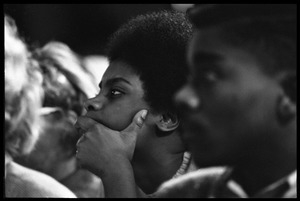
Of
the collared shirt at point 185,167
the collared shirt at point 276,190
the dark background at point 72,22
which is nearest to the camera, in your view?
the collared shirt at point 276,190

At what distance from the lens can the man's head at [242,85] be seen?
1.15 meters

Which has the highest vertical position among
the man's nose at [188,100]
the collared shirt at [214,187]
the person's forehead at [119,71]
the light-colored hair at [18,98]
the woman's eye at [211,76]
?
the woman's eye at [211,76]

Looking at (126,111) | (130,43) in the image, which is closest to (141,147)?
(126,111)

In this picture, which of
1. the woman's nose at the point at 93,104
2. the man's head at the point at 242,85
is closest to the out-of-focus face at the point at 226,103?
the man's head at the point at 242,85

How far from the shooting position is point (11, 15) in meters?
1.61

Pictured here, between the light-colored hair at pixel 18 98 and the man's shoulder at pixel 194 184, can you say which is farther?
the light-colored hair at pixel 18 98

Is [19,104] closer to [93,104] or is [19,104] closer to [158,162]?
[93,104]

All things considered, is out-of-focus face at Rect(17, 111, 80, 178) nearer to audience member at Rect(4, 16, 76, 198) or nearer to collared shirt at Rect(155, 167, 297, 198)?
audience member at Rect(4, 16, 76, 198)

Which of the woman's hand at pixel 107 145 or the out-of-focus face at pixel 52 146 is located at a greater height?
the woman's hand at pixel 107 145

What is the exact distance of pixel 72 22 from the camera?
1594 millimetres

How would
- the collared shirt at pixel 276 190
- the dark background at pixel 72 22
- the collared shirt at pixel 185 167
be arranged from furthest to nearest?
the dark background at pixel 72 22, the collared shirt at pixel 185 167, the collared shirt at pixel 276 190

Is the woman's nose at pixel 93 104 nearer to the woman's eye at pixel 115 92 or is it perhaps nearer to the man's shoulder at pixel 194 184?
the woman's eye at pixel 115 92
